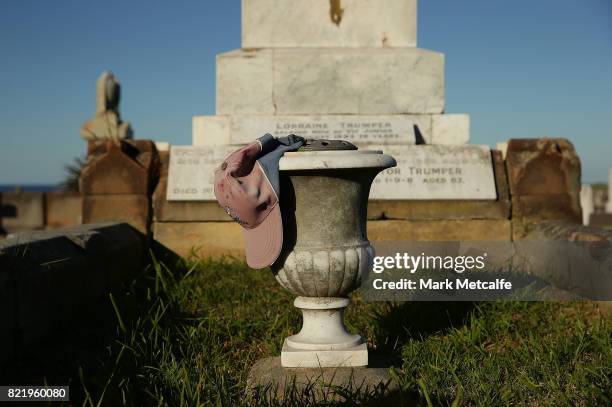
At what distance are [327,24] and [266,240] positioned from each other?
12.4 feet

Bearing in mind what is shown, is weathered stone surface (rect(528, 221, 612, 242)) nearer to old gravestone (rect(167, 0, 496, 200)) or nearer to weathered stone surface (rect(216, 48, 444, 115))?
old gravestone (rect(167, 0, 496, 200))

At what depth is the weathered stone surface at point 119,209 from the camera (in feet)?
19.8

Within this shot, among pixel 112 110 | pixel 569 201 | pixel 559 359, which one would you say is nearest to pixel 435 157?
pixel 569 201

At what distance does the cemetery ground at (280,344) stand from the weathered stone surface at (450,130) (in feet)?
6.82

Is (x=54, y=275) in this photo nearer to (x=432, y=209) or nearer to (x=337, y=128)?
(x=337, y=128)

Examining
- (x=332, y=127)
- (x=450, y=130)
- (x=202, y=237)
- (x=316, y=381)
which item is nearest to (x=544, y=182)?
(x=450, y=130)

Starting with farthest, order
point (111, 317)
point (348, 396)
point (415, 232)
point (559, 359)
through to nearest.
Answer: point (415, 232) < point (111, 317) < point (559, 359) < point (348, 396)

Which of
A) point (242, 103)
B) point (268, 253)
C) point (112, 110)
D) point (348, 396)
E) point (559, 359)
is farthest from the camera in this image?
point (112, 110)

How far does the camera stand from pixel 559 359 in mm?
3354

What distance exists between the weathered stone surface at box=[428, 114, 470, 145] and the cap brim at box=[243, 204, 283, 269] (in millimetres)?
3426

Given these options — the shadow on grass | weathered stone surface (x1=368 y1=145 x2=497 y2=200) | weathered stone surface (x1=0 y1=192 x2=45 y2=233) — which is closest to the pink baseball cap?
the shadow on grass

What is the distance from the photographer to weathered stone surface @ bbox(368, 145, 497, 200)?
5.83 metres

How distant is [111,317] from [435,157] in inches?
116

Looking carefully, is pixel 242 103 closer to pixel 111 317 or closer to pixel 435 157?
pixel 435 157
